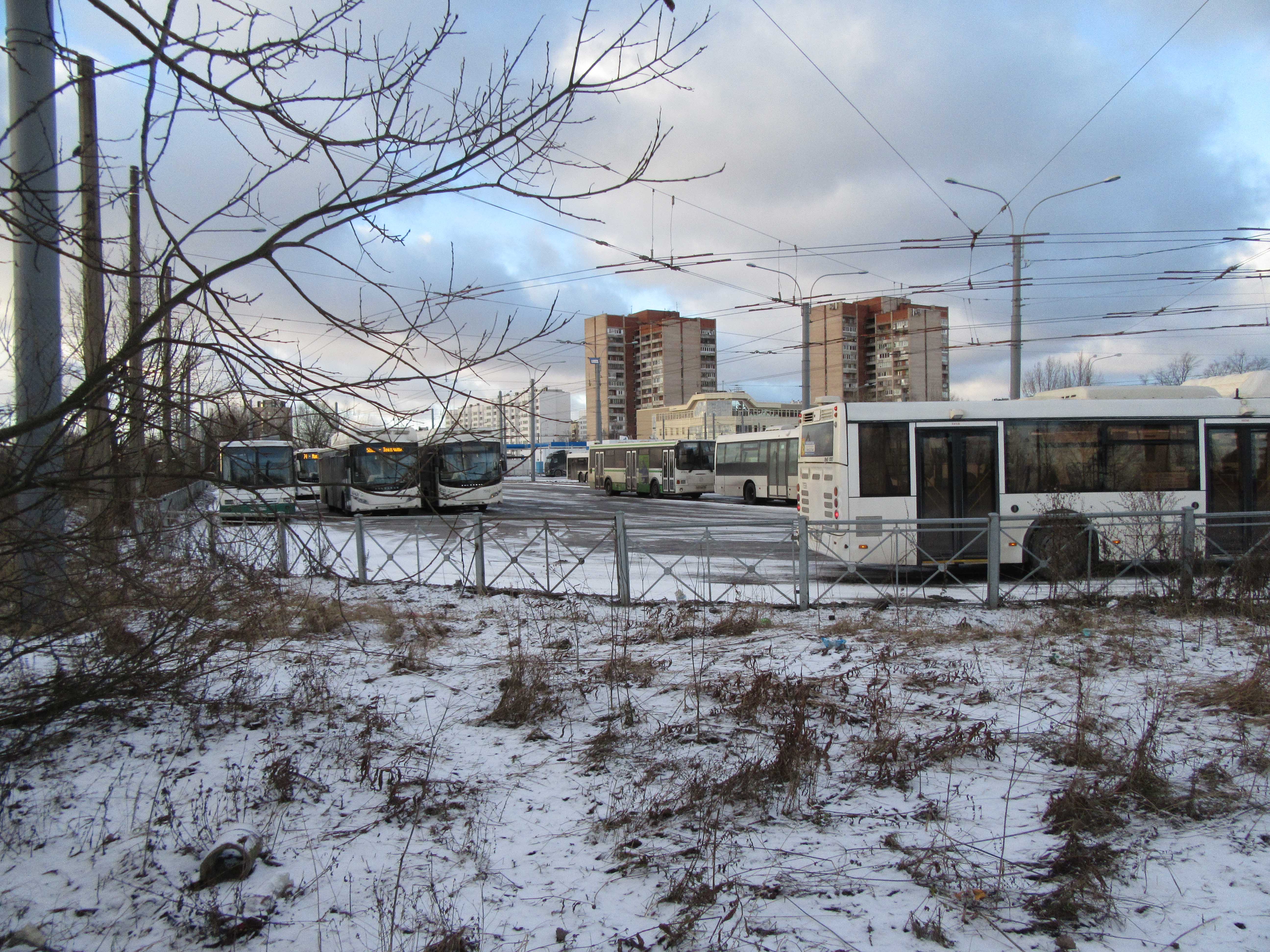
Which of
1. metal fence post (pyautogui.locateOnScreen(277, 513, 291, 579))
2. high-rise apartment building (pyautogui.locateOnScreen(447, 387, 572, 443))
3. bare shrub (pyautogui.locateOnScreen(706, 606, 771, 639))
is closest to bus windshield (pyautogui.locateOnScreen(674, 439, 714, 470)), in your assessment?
metal fence post (pyautogui.locateOnScreen(277, 513, 291, 579))

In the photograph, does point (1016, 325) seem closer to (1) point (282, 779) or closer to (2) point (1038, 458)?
(2) point (1038, 458)

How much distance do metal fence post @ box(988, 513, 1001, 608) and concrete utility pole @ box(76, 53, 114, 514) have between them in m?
8.96

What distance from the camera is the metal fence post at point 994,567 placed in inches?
360

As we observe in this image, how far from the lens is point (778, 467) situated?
29562mm

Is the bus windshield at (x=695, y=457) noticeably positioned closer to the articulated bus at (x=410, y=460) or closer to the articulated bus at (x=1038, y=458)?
the articulated bus at (x=1038, y=458)

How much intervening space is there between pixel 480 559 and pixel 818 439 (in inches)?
243

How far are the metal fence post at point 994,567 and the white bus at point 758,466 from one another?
58.9ft

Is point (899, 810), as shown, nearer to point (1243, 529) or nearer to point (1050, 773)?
point (1050, 773)

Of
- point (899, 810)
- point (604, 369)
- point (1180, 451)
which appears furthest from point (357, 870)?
point (604, 369)

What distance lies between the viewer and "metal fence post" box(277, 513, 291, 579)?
6.39 meters

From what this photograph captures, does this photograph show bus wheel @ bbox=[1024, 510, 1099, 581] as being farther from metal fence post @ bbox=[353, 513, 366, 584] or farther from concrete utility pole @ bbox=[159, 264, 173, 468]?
concrete utility pole @ bbox=[159, 264, 173, 468]

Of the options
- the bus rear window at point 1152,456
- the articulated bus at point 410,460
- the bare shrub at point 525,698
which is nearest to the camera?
the articulated bus at point 410,460

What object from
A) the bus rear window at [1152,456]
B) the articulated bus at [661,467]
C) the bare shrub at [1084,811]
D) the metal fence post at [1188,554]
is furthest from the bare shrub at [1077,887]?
the articulated bus at [661,467]

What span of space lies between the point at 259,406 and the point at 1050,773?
4629mm
